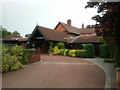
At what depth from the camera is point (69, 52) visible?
64.4 feet

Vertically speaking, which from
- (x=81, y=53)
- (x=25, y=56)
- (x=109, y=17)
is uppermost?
(x=109, y=17)

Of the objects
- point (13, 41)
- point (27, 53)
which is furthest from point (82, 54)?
point (13, 41)

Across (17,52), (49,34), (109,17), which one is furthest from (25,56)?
(49,34)

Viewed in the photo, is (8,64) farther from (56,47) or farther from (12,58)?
(56,47)

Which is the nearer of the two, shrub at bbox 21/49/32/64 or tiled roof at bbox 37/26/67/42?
shrub at bbox 21/49/32/64

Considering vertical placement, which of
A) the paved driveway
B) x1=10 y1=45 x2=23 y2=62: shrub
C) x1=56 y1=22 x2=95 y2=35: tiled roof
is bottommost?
the paved driveway

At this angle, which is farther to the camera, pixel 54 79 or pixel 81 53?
pixel 81 53

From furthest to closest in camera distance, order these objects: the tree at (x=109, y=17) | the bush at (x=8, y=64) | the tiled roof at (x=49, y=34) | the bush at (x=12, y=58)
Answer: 1. the tiled roof at (x=49, y=34)
2. the bush at (x=12, y=58)
3. the bush at (x=8, y=64)
4. the tree at (x=109, y=17)

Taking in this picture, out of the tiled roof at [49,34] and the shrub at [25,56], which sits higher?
the tiled roof at [49,34]

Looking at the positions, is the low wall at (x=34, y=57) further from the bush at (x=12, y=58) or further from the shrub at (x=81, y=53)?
the shrub at (x=81, y=53)

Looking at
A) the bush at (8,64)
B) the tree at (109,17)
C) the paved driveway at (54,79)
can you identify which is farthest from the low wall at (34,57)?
the tree at (109,17)

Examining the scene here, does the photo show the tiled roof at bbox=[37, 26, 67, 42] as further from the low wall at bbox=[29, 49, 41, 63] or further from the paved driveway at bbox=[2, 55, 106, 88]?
the paved driveway at bbox=[2, 55, 106, 88]

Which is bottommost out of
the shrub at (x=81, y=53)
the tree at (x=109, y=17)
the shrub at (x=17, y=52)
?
the shrub at (x=81, y=53)

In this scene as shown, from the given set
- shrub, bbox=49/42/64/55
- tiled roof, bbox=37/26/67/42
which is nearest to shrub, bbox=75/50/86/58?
shrub, bbox=49/42/64/55
